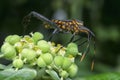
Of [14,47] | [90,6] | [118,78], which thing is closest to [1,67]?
[14,47]

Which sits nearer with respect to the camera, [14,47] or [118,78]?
[14,47]

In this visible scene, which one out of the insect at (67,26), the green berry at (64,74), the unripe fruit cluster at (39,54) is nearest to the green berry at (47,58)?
the unripe fruit cluster at (39,54)

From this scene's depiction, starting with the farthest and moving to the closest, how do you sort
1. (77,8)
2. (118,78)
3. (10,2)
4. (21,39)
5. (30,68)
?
(10,2), (77,8), (118,78), (21,39), (30,68)

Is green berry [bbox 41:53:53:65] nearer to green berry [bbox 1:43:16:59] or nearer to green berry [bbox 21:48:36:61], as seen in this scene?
green berry [bbox 21:48:36:61]

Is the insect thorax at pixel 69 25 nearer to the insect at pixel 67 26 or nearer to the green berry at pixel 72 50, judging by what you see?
the insect at pixel 67 26

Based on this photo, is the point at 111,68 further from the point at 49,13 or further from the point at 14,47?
the point at 14,47

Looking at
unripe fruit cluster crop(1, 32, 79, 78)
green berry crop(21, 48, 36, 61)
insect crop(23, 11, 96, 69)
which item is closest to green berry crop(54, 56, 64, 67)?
unripe fruit cluster crop(1, 32, 79, 78)

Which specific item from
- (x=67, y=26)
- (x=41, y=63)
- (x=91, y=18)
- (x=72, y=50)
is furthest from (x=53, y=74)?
(x=91, y=18)
